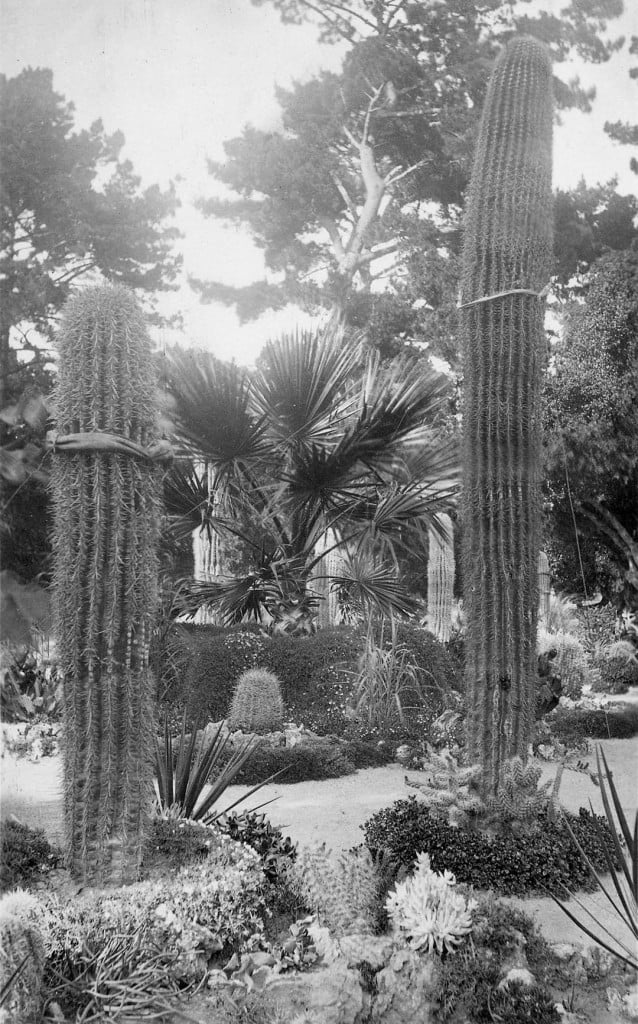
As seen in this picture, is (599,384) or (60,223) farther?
(599,384)

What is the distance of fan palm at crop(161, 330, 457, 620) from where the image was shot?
6.29 metres

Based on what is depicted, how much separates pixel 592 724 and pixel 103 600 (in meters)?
5.59

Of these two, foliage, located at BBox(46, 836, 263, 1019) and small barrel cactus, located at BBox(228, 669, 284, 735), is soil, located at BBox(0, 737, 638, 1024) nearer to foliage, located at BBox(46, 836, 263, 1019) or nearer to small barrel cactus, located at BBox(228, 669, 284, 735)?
A: foliage, located at BBox(46, 836, 263, 1019)

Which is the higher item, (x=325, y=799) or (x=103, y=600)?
(x=103, y=600)

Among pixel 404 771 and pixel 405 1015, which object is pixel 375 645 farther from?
pixel 405 1015

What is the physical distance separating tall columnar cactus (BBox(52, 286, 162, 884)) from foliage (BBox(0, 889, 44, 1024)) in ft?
1.69

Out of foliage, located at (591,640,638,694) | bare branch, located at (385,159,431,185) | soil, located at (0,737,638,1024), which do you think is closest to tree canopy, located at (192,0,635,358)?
bare branch, located at (385,159,431,185)

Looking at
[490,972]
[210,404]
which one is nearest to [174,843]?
[490,972]

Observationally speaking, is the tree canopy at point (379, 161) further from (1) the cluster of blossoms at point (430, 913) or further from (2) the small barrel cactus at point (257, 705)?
(1) the cluster of blossoms at point (430, 913)

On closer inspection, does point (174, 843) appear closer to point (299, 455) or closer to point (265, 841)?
point (265, 841)

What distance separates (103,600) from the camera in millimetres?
2967

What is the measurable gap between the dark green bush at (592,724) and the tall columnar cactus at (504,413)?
320cm

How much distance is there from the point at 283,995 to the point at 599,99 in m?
4.62

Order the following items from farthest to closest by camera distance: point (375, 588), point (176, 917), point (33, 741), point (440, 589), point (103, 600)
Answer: point (440, 589) < point (375, 588) < point (33, 741) < point (103, 600) < point (176, 917)
